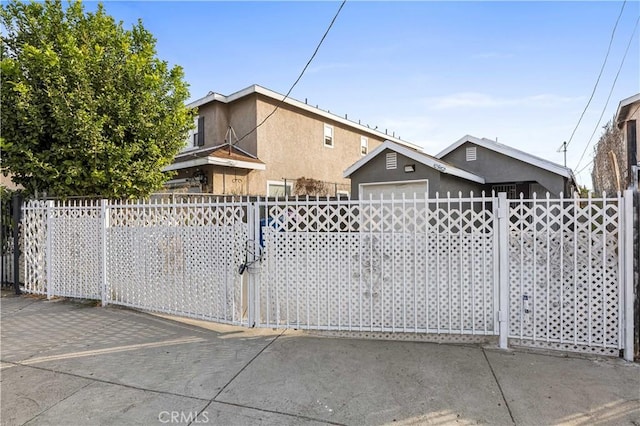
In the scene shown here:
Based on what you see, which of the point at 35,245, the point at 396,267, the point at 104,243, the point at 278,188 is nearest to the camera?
the point at 396,267

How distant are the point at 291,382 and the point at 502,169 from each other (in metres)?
11.5

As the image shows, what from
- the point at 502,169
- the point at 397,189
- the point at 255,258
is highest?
the point at 502,169

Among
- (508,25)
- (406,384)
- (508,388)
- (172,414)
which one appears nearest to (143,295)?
(172,414)

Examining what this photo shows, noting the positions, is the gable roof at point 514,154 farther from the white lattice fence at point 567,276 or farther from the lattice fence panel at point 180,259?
the lattice fence panel at point 180,259

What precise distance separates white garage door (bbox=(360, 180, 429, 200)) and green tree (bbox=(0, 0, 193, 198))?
6.54 m

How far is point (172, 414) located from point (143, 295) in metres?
3.20

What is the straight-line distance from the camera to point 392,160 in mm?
11602

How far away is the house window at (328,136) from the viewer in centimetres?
1734

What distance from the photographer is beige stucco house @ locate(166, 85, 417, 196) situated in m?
12.8

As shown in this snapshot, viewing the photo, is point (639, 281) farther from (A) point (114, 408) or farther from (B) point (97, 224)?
(B) point (97, 224)

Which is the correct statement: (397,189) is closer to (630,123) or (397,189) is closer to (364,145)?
(630,123)

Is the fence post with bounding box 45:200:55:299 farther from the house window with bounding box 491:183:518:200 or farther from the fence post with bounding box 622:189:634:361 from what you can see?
the house window with bounding box 491:183:518:200

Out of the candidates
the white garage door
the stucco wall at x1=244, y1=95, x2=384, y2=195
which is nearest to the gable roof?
the white garage door

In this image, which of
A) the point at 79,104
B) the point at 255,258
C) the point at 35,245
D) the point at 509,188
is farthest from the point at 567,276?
the point at 509,188
